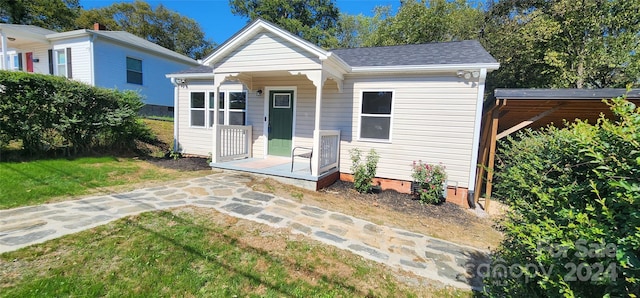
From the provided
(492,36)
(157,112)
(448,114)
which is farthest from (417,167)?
(157,112)

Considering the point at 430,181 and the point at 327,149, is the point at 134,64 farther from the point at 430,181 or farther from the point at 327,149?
the point at 430,181

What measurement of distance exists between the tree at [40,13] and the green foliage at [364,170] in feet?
90.1

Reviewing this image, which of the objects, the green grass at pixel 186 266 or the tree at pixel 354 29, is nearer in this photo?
the green grass at pixel 186 266

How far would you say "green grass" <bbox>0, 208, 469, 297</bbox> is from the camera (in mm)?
2234

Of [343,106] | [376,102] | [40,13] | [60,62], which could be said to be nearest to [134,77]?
[60,62]

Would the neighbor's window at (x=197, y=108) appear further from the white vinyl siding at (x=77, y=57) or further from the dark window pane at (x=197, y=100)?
the white vinyl siding at (x=77, y=57)

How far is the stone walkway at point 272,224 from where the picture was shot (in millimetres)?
2959

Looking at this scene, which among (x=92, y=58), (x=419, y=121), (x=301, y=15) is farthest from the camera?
(x=301, y=15)

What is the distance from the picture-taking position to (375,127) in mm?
6586

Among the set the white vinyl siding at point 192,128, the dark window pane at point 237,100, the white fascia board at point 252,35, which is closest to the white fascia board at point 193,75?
the white vinyl siding at point 192,128

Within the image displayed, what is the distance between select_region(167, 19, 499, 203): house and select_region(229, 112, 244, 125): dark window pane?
31mm

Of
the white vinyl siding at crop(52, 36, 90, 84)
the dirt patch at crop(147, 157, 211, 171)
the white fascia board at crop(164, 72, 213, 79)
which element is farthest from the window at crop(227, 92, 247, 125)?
the white vinyl siding at crop(52, 36, 90, 84)

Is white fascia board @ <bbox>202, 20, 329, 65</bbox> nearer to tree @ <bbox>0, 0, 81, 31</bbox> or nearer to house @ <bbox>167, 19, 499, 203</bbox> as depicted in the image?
house @ <bbox>167, 19, 499, 203</bbox>

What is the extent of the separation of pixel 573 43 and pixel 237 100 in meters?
16.2
